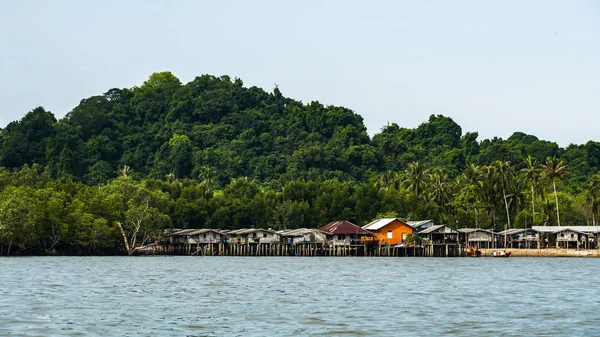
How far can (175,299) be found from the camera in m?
44.8

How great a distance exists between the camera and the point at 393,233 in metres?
122

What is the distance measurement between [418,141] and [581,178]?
40.7 metres

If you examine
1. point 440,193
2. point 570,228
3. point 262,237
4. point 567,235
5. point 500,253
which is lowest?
point 500,253

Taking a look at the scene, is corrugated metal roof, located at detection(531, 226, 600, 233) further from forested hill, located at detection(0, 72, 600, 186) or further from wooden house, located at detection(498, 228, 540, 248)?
forested hill, located at detection(0, 72, 600, 186)

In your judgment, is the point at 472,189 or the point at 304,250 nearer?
the point at 304,250

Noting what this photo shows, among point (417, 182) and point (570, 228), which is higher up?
point (417, 182)

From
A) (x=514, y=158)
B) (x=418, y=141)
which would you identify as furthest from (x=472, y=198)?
(x=418, y=141)

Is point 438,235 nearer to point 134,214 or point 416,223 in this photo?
point 416,223

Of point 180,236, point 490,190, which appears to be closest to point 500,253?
point 490,190

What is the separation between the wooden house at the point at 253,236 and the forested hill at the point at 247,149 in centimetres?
4121

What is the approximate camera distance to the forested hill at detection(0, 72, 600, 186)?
168750 mm

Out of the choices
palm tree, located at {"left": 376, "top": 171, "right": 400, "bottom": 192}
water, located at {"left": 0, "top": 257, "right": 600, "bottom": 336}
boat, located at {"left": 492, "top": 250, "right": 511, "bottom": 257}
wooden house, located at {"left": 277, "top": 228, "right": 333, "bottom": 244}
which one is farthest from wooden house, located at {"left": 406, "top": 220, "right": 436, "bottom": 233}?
water, located at {"left": 0, "top": 257, "right": 600, "bottom": 336}

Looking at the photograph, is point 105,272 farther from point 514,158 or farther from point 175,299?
point 514,158

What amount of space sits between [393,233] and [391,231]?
39 cm
